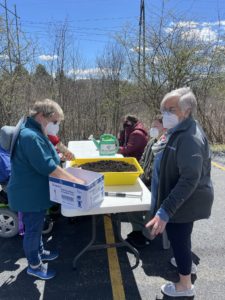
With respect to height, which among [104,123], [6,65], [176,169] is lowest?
[104,123]

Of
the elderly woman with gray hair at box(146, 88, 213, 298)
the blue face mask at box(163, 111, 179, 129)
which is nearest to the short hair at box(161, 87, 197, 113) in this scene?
the elderly woman with gray hair at box(146, 88, 213, 298)

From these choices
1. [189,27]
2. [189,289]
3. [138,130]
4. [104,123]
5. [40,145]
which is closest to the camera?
[40,145]

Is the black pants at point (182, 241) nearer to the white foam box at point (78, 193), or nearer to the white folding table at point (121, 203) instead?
the white folding table at point (121, 203)

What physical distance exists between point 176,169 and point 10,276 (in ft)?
6.70

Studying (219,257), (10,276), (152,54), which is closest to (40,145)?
(10,276)

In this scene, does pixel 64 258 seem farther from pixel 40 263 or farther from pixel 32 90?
pixel 32 90

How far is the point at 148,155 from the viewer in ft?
12.1

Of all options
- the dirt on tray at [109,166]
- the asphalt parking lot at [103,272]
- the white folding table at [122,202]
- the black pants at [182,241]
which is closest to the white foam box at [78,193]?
the white folding table at [122,202]

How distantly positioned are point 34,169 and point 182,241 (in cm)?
140

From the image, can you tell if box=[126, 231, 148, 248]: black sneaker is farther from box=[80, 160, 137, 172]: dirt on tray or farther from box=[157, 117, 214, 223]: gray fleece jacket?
box=[157, 117, 214, 223]: gray fleece jacket

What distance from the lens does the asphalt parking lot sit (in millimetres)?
2725

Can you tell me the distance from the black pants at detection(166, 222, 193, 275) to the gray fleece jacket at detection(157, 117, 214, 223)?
0.37 ft

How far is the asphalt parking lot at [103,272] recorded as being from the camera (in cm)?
272

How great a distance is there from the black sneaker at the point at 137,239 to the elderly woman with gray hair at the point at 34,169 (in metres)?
1.15
